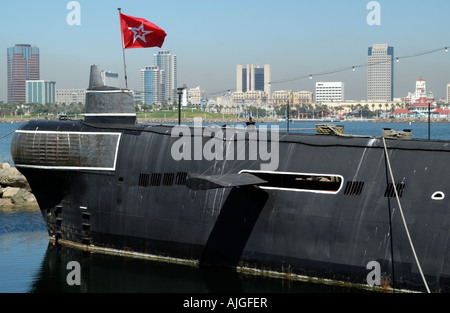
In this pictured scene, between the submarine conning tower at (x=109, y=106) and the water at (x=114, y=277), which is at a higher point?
the submarine conning tower at (x=109, y=106)

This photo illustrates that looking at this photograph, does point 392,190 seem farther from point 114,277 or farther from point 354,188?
point 114,277

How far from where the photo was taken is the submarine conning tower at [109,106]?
31594 millimetres

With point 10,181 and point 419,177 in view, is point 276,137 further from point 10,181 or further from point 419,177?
point 10,181

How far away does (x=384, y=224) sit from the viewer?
23500 millimetres

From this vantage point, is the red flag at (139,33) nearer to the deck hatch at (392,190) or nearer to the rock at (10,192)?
the deck hatch at (392,190)

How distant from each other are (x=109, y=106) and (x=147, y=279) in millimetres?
8931
